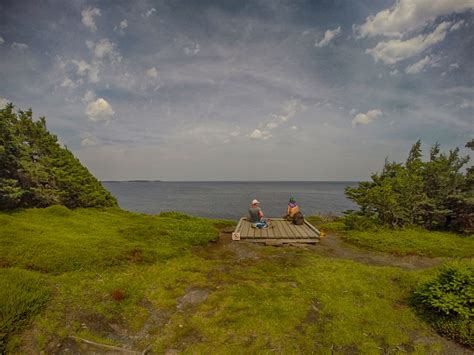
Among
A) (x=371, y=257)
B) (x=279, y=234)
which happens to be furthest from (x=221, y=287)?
(x=371, y=257)

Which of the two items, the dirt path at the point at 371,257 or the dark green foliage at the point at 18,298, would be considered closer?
the dark green foliage at the point at 18,298

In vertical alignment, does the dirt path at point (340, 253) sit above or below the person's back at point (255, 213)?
below

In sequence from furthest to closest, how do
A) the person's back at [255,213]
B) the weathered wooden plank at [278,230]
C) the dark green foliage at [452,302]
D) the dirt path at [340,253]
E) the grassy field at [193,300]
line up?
the person's back at [255,213], the weathered wooden plank at [278,230], the dirt path at [340,253], the dark green foliage at [452,302], the grassy field at [193,300]

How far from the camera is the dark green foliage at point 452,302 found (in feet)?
18.8

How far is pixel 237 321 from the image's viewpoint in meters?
6.29

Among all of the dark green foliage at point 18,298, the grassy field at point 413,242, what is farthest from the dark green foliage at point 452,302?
the dark green foliage at point 18,298

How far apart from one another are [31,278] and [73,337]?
297cm

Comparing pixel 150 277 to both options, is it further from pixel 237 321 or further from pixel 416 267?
pixel 416 267

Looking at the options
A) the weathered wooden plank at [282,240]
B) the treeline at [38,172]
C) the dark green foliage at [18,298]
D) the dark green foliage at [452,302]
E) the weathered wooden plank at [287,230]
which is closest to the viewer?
the dark green foliage at [18,298]

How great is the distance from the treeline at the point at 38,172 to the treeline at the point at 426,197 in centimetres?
2261

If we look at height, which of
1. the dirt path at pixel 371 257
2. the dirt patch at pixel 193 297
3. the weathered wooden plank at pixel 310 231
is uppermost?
the weathered wooden plank at pixel 310 231

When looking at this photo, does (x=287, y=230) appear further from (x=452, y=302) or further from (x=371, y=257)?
(x=452, y=302)

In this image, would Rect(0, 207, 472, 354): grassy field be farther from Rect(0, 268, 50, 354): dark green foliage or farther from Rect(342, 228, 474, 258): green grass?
Rect(342, 228, 474, 258): green grass

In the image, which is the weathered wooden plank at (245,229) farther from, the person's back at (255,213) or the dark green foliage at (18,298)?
the dark green foliage at (18,298)
